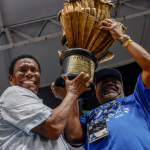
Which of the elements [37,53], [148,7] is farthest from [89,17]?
[148,7]

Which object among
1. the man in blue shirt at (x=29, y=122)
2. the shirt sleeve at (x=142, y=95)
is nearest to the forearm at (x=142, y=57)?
the shirt sleeve at (x=142, y=95)

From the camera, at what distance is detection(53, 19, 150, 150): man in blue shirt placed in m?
1.24

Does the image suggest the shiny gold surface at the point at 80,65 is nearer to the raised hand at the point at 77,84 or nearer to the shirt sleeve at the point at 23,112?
the raised hand at the point at 77,84

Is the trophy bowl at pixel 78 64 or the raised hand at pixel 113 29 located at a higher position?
the raised hand at pixel 113 29

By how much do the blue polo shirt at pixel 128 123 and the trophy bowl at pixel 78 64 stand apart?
9.1 inches

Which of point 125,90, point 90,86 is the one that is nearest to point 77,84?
point 90,86

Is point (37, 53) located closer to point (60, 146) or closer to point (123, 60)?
point (123, 60)

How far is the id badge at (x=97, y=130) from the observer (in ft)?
4.21

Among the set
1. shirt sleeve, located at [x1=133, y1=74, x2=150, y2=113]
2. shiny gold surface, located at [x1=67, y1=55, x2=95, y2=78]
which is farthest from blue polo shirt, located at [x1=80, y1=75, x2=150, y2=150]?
shiny gold surface, located at [x1=67, y1=55, x2=95, y2=78]

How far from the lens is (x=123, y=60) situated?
13.0 feet

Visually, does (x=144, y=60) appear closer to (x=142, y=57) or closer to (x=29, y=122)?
(x=142, y=57)

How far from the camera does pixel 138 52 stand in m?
1.35

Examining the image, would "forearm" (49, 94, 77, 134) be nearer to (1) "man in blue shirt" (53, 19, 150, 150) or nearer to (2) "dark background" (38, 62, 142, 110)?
(1) "man in blue shirt" (53, 19, 150, 150)

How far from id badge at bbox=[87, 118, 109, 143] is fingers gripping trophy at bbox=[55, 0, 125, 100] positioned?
0.62 ft
